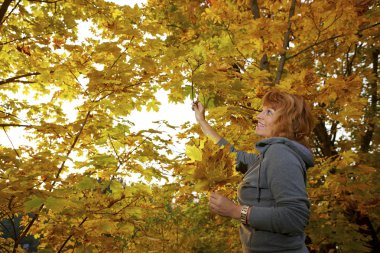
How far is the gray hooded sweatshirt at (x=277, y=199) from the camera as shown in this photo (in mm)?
1402

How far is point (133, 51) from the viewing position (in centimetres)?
343

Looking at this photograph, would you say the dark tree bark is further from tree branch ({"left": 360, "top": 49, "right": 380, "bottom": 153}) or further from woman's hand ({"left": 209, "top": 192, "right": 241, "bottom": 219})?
woman's hand ({"left": 209, "top": 192, "right": 241, "bottom": 219})

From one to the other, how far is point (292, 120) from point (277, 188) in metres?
0.45

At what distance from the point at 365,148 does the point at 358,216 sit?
269 centimetres

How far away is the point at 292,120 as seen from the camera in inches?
66.1

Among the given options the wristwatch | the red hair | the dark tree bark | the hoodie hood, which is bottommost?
the wristwatch

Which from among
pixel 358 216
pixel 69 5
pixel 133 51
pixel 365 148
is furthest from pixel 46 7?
pixel 365 148

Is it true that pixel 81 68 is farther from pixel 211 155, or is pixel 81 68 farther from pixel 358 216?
pixel 358 216

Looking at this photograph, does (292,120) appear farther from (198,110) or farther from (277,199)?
(198,110)

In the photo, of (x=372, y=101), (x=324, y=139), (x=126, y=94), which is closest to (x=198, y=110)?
(x=126, y=94)

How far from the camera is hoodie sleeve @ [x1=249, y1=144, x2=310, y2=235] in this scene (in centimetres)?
139

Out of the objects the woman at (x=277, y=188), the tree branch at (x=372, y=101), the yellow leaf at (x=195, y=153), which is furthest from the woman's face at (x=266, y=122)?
Answer: the tree branch at (x=372, y=101)

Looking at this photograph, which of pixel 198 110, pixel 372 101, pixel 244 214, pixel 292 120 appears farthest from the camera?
pixel 372 101

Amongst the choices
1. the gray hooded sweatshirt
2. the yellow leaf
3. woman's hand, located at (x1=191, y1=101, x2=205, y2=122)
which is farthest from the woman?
woman's hand, located at (x1=191, y1=101, x2=205, y2=122)
